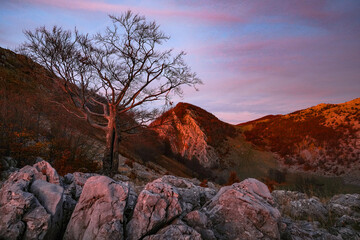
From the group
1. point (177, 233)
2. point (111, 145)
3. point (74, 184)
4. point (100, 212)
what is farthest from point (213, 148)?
point (100, 212)

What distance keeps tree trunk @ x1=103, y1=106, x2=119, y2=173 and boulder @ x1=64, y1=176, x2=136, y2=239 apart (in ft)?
33.5

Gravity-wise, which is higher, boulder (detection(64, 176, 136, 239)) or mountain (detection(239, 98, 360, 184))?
mountain (detection(239, 98, 360, 184))

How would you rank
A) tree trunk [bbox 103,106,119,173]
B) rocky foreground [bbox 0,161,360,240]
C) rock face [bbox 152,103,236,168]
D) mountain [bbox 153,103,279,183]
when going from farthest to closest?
rock face [bbox 152,103,236,168]
mountain [bbox 153,103,279,183]
tree trunk [bbox 103,106,119,173]
rocky foreground [bbox 0,161,360,240]

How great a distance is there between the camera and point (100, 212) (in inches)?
145

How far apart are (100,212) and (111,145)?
1113 centimetres

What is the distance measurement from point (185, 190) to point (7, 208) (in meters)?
3.68

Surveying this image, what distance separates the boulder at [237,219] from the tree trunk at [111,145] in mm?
10828

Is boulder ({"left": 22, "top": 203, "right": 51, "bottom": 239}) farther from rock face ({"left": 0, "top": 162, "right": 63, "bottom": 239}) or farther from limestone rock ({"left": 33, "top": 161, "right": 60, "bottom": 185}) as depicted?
limestone rock ({"left": 33, "top": 161, "right": 60, "bottom": 185})

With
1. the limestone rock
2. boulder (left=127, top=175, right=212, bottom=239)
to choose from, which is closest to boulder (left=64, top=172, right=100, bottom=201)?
the limestone rock

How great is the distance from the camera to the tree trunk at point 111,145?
46.3 ft

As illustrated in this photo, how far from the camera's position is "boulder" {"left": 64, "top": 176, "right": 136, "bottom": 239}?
11.4 ft

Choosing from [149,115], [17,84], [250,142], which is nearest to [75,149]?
[149,115]

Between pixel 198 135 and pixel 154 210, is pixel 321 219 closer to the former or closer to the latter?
pixel 154 210

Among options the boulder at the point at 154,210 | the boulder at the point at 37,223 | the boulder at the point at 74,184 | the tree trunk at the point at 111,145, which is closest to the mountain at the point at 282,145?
the tree trunk at the point at 111,145
